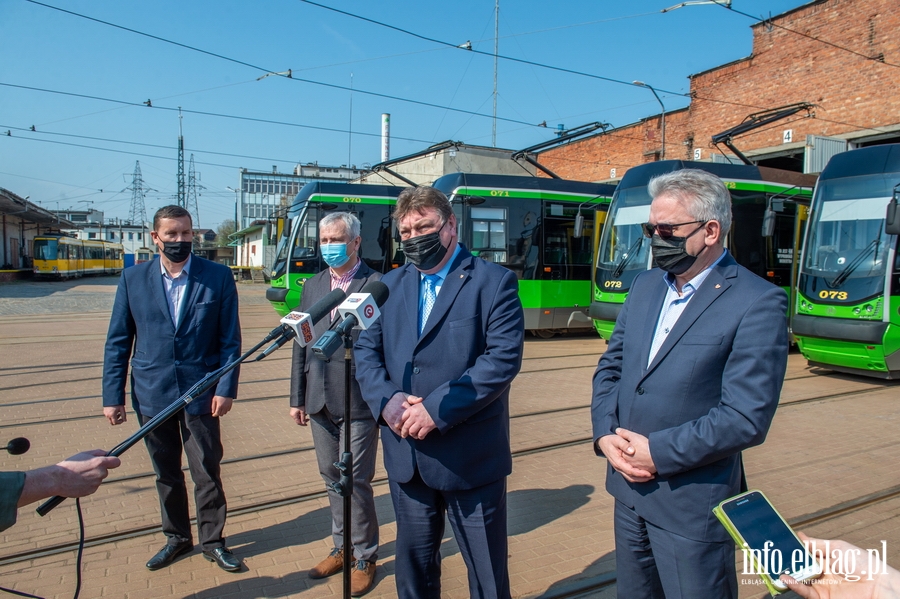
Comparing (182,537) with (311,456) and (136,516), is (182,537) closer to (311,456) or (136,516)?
(136,516)

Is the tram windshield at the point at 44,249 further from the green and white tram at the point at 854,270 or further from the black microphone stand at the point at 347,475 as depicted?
the black microphone stand at the point at 347,475

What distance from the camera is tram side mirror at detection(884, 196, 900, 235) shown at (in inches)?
327

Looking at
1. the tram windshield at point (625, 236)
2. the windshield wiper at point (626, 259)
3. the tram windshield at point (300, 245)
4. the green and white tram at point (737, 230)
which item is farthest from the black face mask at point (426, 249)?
the tram windshield at point (300, 245)

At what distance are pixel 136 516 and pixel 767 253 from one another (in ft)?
38.1

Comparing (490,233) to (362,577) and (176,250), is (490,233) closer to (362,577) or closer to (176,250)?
(176,250)

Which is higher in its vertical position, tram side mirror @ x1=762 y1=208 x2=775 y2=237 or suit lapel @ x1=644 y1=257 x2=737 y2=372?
tram side mirror @ x1=762 y1=208 x2=775 y2=237

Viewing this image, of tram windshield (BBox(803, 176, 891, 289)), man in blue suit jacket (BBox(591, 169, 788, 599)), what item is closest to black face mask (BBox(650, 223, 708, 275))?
man in blue suit jacket (BBox(591, 169, 788, 599))

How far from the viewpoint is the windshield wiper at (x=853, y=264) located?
906 centimetres

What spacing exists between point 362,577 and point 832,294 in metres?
8.65

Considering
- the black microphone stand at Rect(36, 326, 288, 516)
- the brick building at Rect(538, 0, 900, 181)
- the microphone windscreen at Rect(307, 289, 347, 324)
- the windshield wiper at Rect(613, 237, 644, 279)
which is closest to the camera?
the black microphone stand at Rect(36, 326, 288, 516)

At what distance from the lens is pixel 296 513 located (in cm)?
470

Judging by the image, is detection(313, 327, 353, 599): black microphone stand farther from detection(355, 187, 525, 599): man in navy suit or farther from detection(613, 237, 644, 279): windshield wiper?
detection(613, 237, 644, 279): windshield wiper

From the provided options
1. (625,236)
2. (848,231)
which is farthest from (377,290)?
(625,236)

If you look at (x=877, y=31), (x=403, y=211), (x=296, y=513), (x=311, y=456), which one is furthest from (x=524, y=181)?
(x=877, y=31)
